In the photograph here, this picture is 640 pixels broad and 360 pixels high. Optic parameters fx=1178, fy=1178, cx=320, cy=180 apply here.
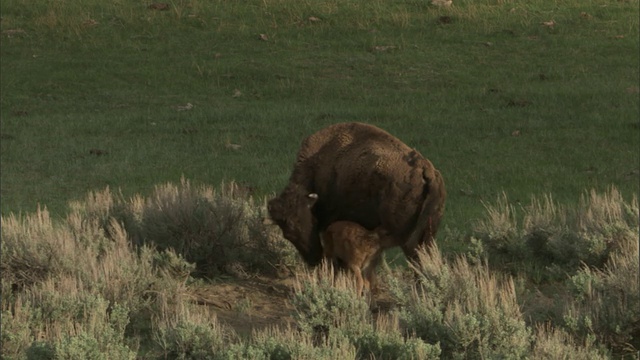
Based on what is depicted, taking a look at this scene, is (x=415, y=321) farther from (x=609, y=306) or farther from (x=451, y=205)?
(x=451, y=205)

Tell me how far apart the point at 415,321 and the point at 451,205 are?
587 centimetres

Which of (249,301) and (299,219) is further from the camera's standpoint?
(249,301)

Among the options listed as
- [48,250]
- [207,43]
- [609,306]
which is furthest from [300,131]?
[609,306]

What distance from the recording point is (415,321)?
6.93m

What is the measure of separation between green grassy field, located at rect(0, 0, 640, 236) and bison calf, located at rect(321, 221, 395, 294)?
3.60 meters

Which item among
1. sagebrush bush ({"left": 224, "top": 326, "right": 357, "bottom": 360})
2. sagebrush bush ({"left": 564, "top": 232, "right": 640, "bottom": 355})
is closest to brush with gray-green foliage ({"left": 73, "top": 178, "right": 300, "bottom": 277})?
sagebrush bush ({"left": 224, "top": 326, "right": 357, "bottom": 360})

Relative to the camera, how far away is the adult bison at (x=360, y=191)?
25.2 ft

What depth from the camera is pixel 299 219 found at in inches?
318

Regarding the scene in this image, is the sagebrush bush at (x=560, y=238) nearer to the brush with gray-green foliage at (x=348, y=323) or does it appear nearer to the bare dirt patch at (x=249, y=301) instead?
the bare dirt patch at (x=249, y=301)

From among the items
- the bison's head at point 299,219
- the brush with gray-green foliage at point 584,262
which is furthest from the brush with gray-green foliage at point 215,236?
the brush with gray-green foliage at point 584,262

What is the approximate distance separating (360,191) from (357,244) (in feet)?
1.32

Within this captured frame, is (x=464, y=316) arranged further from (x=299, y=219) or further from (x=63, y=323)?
(x=63, y=323)

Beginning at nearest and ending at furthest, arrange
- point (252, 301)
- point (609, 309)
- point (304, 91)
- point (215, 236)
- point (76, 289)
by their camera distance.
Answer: point (609, 309), point (76, 289), point (252, 301), point (215, 236), point (304, 91)

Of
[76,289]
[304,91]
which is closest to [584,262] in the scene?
[76,289]
